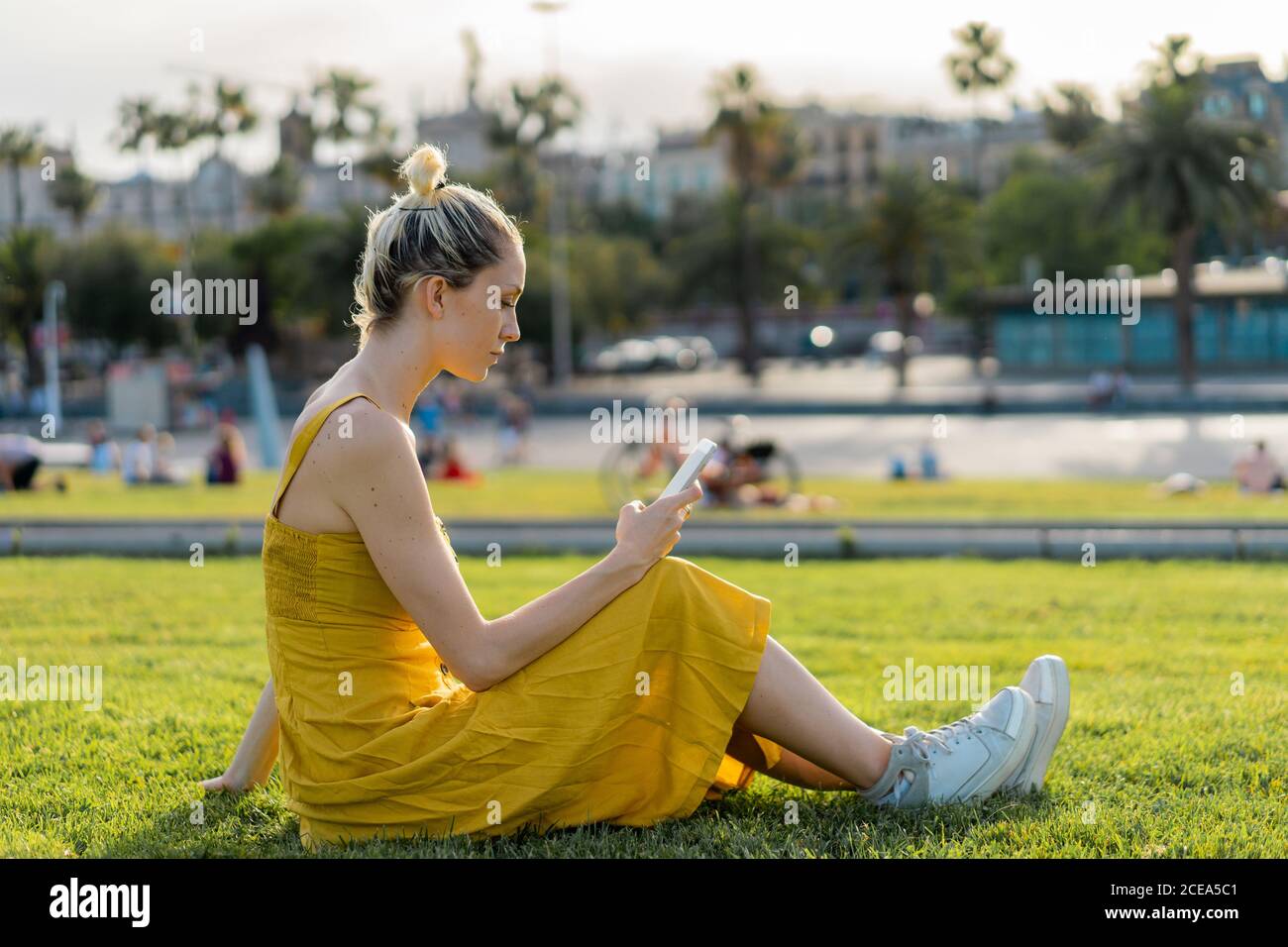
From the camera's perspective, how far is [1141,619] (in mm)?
6824

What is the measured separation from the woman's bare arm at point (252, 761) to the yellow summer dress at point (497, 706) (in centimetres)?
58

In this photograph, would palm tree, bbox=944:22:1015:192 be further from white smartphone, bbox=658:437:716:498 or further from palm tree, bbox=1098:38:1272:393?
white smartphone, bbox=658:437:716:498

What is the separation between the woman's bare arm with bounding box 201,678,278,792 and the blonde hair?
1.31m

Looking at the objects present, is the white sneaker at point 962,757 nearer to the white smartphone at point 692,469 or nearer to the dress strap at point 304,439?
the white smartphone at point 692,469

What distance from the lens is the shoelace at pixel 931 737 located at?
3.62 metres

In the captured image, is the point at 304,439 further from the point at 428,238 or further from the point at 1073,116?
the point at 1073,116

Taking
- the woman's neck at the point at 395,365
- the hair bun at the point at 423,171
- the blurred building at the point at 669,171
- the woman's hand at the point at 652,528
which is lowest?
the woman's hand at the point at 652,528

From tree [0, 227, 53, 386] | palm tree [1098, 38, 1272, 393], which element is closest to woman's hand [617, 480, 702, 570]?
palm tree [1098, 38, 1272, 393]

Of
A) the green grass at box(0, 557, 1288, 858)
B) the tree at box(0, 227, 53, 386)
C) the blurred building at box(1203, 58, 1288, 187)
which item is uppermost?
the blurred building at box(1203, 58, 1288, 187)

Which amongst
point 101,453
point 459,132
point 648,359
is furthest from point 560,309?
point 459,132

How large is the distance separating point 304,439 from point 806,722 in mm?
1340

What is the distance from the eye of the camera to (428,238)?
316cm

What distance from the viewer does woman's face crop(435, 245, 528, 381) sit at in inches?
126

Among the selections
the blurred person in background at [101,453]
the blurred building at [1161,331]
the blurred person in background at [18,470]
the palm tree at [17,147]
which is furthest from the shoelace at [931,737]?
the palm tree at [17,147]
